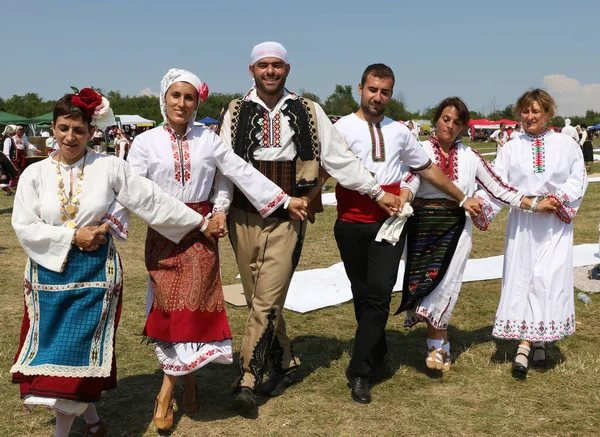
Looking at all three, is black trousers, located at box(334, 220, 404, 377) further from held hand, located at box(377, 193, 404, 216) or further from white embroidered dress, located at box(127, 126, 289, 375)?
white embroidered dress, located at box(127, 126, 289, 375)

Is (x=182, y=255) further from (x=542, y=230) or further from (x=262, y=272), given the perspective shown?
(x=542, y=230)

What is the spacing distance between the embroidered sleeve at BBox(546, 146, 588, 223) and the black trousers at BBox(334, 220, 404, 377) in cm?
110

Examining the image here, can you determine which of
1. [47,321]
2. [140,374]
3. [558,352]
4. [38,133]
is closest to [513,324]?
[558,352]

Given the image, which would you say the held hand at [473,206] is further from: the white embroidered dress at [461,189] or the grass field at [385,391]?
the grass field at [385,391]

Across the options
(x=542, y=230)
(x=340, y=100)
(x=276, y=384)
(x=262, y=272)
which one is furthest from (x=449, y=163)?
(x=340, y=100)

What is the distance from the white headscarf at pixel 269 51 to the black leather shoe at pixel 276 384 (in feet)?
6.25

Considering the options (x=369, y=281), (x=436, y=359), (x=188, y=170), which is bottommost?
(x=436, y=359)

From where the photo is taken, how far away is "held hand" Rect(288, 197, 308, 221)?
3.73 metres

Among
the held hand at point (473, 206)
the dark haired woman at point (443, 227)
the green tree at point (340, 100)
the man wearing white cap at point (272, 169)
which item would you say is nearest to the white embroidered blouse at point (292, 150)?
the man wearing white cap at point (272, 169)

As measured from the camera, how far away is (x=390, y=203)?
3.85 m

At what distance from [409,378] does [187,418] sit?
57.6 inches

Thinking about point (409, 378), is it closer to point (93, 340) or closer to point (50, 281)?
point (93, 340)

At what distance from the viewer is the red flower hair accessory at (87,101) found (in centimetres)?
315

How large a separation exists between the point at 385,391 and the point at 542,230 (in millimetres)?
1488
